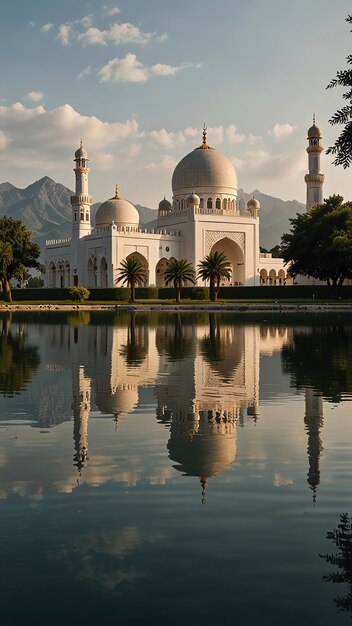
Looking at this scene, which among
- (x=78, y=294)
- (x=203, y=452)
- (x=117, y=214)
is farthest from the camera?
(x=117, y=214)

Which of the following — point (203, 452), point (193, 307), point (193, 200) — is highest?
point (193, 200)

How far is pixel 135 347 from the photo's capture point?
63.4ft

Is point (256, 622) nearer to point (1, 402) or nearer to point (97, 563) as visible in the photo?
point (97, 563)

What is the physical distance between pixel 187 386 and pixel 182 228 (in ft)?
192

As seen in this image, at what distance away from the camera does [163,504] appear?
556cm

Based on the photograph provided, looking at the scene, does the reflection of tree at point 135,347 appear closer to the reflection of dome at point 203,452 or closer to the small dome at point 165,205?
the reflection of dome at point 203,452

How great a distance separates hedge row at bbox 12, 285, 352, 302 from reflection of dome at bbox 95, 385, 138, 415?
4705 centimetres

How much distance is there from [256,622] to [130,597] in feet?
2.38

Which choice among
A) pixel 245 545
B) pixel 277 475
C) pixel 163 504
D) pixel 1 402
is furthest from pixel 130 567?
pixel 1 402

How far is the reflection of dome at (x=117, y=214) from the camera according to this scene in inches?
2881

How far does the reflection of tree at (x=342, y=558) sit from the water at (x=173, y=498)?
0.02m

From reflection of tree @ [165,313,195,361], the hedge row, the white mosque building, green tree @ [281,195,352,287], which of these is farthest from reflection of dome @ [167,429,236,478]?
the white mosque building

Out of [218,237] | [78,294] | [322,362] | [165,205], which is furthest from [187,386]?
[165,205]

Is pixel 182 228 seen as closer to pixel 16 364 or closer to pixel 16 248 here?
pixel 16 248
